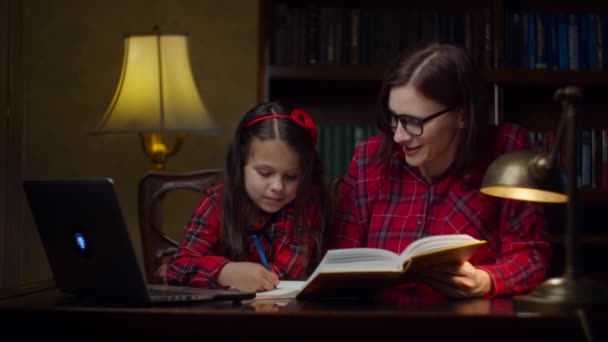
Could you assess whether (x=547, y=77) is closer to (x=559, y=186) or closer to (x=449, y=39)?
(x=449, y=39)

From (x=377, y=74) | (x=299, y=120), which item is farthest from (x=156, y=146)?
(x=299, y=120)

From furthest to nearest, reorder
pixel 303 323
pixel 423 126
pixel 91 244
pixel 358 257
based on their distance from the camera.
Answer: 1. pixel 423 126
2. pixel 358 257
3. pixel 91 244
4. pixel 303 323

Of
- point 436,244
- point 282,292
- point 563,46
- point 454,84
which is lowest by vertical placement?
point 282,292

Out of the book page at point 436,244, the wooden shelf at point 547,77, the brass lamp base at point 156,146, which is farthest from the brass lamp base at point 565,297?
the wooden shelf at point 547,77

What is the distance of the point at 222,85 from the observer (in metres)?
2.91

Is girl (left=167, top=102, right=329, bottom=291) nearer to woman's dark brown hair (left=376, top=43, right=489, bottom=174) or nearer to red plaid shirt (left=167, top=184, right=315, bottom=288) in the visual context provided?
red plaid shirt (left=167, top=184, right=315, bottom=288)

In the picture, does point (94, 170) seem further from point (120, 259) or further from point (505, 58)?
point (120, 259)

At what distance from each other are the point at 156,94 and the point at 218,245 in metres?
0.77

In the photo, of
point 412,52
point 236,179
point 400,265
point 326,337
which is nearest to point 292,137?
point 236,179

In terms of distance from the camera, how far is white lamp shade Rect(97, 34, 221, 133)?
7.92ft

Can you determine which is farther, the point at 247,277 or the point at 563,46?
the point at 563,46

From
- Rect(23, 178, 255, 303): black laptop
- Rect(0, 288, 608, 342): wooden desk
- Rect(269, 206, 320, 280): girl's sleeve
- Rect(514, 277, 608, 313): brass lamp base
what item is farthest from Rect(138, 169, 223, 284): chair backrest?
Rect(514, 277, 608, 313): brass lamp base

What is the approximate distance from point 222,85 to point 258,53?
0.18 metres

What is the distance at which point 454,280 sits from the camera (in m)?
1.38
